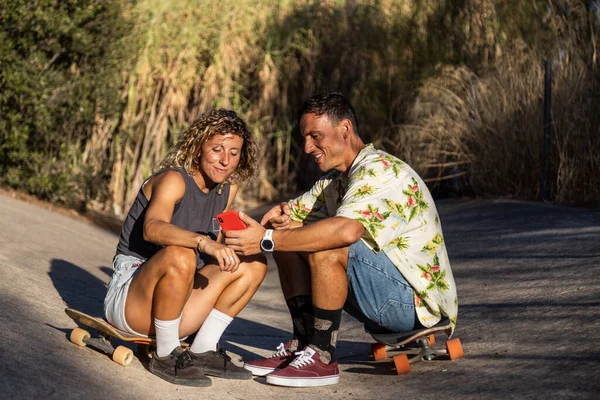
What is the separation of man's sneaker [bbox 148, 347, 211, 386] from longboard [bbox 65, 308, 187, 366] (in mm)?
135

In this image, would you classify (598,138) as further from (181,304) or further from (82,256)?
(181,304)

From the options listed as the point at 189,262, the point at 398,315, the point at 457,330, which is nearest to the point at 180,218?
the point at 189,262

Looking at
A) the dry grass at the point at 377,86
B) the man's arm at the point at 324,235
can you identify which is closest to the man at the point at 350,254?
the man's arm at the point at 324,235

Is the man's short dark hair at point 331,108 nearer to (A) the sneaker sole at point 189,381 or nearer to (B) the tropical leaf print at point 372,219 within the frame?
(B) the tropical leaf print at point 372,219

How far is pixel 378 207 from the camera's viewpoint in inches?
172

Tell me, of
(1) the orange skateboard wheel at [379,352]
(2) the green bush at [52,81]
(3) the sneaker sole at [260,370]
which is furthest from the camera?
(2) the green bush at [52,81]

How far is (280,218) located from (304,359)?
0.80 m

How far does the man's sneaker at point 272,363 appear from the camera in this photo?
4.62 m

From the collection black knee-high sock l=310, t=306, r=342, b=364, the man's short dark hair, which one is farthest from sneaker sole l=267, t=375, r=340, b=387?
the man's short dark hair

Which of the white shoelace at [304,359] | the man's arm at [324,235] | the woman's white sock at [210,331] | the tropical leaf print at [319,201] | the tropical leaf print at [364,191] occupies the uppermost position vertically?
the tropical leaf print at [364,191]

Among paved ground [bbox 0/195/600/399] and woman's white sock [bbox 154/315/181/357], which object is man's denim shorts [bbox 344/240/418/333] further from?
woman's white sock [bbox 154/315/181/357]

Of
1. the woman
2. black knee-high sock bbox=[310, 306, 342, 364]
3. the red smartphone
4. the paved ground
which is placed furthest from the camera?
black knee-high sock bbox=[310, 306, 342, 364]

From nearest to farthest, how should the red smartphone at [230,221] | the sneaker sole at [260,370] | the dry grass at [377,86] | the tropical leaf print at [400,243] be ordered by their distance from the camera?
the red smartphone at [230,221] < the tropical leaf print at [400,243] < the sneaker sole at [260,370] < the dry grass at [377,86]

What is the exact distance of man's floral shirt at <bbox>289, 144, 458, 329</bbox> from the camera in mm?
4359
